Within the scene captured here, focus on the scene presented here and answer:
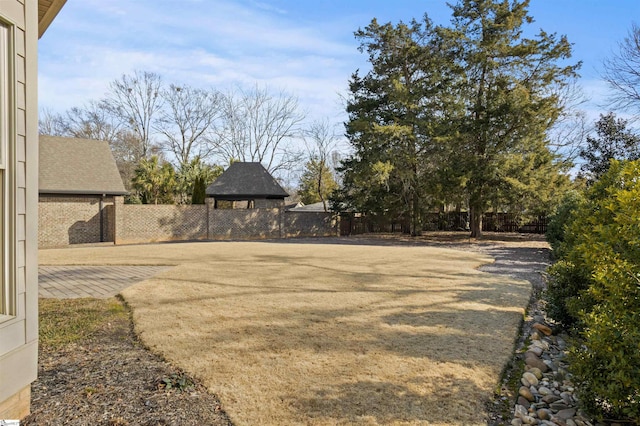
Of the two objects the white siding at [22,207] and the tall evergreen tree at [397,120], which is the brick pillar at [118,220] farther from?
the white siding at [22,207]

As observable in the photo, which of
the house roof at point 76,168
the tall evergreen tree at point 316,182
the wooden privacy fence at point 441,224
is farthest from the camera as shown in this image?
the tall evergreen tree at point 316,182

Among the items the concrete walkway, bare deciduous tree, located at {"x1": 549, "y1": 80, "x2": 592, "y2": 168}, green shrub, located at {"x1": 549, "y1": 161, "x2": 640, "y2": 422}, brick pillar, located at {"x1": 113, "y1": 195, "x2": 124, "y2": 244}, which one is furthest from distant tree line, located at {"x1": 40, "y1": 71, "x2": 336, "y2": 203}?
green shrub, located at {"x1": 549, "y1": 161, "x2": 640, "y2": 422}

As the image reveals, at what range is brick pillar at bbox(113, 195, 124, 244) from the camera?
693 inches

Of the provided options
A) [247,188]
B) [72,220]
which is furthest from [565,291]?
[247,188]

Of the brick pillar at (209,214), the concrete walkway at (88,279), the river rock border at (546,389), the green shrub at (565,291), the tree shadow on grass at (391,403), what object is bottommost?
the river rock border at (546,389)

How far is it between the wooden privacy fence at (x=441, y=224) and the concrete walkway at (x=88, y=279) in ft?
51.4

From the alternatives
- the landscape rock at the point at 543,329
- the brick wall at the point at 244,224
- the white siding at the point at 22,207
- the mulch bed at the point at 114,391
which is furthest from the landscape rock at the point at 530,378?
the brick wall at the point at 244,224

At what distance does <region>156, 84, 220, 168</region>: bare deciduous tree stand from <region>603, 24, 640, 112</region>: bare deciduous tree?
26.9 m

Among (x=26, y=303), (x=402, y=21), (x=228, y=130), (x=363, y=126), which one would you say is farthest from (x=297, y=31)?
(x=228, y=130)

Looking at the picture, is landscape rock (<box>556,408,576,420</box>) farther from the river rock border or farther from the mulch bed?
the mulch bed

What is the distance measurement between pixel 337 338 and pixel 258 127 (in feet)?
102

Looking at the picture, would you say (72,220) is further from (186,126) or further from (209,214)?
(186,126)

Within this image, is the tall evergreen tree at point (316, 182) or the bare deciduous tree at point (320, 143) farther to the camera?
the tall evergreen tree at point (316, 182)

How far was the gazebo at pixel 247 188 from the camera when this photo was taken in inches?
877
